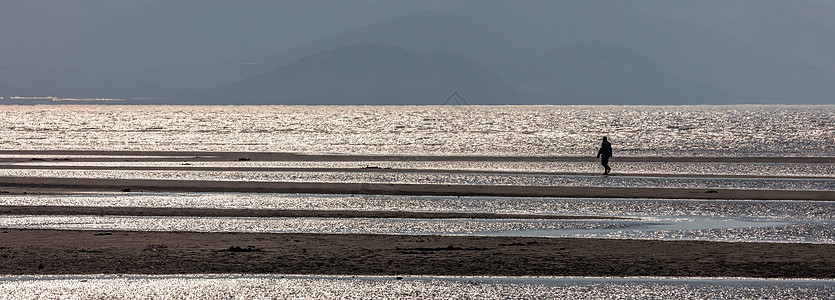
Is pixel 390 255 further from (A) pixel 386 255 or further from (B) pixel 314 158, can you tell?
(B) pixel 314 158

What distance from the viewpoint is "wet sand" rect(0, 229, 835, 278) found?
14062 mm

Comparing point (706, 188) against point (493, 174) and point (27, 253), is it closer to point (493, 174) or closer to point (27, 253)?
point (493, 174)

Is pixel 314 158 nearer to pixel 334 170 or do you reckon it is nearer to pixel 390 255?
pixel 334 170

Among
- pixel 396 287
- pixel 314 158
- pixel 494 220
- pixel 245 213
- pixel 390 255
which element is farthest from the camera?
pixel 314 158

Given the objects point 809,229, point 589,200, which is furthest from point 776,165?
point 809,229

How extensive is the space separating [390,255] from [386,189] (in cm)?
1392

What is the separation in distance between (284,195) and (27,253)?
12.0 m

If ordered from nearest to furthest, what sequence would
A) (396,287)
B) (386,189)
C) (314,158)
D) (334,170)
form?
(396,287) < (386,189) < (334,170) < (314,158)

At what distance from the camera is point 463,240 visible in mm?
17375

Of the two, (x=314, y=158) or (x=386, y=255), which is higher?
(x=386, y=255)

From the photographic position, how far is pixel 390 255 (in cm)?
1546

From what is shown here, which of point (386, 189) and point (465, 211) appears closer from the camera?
point (465, 211)

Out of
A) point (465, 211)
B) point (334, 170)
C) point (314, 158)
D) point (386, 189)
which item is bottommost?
point (314, 158)

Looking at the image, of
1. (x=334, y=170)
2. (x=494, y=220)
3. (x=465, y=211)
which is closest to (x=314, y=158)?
(x=334, y=170)
